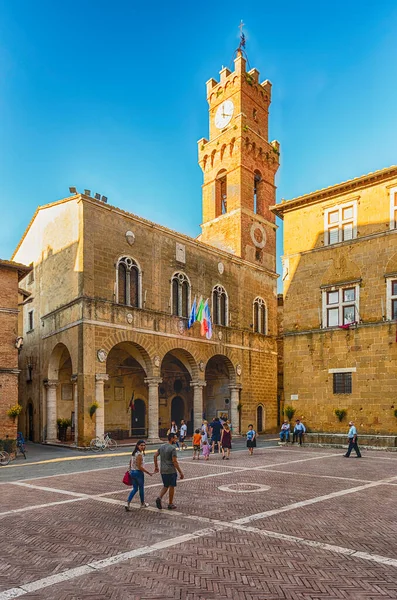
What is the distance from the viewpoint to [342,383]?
79.6 ft

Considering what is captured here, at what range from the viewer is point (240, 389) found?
34.2 meters

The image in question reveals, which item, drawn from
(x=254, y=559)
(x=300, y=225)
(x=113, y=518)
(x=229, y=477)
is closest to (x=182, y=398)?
(x=300, y=225)

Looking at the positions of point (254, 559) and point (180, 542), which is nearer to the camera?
point (254, 559)

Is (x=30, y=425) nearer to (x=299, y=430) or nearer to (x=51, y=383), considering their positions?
(x=51, y=383)

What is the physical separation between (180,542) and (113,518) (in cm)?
224

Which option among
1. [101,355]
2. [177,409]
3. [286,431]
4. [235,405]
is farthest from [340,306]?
[177,409]

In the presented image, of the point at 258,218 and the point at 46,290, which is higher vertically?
the point at 258,218

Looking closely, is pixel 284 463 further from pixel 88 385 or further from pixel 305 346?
pixel 88 385

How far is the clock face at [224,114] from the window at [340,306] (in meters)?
23.5

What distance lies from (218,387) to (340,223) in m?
15.4

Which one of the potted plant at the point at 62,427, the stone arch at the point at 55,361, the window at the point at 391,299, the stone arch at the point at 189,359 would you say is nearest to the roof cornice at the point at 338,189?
the window at the point at 391,299

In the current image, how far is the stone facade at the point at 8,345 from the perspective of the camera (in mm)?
21969

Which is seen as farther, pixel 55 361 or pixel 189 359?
pixel 189 359

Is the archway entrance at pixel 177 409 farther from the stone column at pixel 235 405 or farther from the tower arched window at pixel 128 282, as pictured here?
the tower arched window at pixel 128 282
